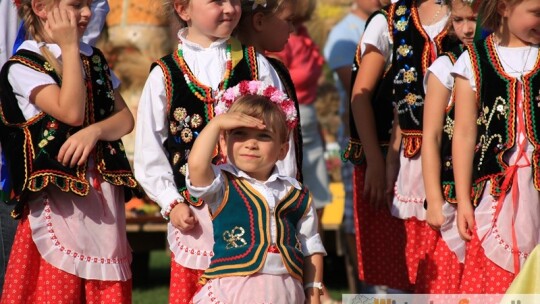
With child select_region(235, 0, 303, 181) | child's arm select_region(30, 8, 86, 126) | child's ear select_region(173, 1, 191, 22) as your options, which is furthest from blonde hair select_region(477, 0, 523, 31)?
child's arm select_region(30, 8, 86, 126)

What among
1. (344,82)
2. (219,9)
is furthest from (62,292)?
(344,82)

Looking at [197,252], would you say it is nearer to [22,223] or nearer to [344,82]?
[22,223]

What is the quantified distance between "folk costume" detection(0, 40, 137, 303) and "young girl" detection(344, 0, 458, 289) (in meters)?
1.29

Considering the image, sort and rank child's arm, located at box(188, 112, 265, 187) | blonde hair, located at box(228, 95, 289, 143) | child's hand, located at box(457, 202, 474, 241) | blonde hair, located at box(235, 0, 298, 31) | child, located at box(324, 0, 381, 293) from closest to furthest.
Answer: child's arm, located at box(188, 112, 265, 187), blonde hair, located at box(228, 95, 289, 143), child's hand, located at box(457, 202, 474, 241), blonde hair, located at box(235, 0, 298, 31), child, located at box(324, 0, 381, 293)

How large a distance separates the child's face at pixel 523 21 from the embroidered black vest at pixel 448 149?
27cm

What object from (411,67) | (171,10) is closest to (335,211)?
(411,67)

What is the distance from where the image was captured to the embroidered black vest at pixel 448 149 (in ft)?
17.6

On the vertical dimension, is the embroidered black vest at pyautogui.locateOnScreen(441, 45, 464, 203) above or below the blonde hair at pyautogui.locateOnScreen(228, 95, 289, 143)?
below

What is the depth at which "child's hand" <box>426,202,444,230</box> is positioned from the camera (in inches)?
210

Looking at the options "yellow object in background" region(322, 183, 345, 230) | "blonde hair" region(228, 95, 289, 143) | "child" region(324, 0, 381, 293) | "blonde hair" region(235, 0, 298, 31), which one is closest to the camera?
"blonde hair" region(228, 95, 289, 143)

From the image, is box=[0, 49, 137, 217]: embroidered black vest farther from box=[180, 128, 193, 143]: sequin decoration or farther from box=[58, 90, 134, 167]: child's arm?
box=[180, 128, 193, 143]: sequin decoration

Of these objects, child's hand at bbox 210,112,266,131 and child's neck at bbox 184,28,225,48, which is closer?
child's hand at bbox 210,112,266,131

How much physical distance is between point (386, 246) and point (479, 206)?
90 centimetres

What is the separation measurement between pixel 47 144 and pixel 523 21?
1951 millimetres
